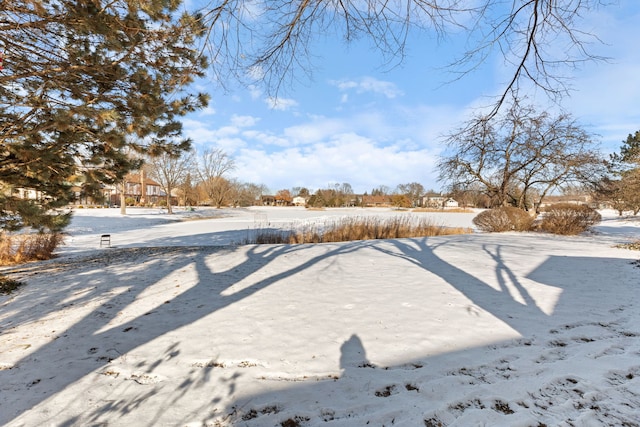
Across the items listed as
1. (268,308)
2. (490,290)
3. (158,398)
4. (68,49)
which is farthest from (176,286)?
(490,290)

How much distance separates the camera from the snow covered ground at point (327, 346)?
229cm

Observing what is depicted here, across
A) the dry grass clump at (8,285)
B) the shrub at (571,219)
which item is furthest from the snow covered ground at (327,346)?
the shrub at (571,219)

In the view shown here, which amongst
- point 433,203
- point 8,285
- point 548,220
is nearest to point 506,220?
point 548,220

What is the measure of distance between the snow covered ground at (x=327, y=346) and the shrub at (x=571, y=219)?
247 inches

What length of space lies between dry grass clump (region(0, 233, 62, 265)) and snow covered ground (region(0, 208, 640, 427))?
3.76 m

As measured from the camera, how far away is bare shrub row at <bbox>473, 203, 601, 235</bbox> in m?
11.9

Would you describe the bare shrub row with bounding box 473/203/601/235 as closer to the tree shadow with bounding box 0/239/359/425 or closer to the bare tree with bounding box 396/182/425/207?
the tree shadow with bounding box 0/239/359/425

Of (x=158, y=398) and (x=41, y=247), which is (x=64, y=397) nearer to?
→ (x=158, y=398)

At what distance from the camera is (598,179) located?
1270 centimetres

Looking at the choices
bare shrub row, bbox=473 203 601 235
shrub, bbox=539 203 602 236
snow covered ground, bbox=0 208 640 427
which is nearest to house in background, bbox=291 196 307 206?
bare shrub row, bbox=473 203 601 235

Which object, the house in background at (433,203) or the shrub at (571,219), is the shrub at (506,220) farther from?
the house in background at (433,203)

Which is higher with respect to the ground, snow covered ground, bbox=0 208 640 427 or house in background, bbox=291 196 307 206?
house in background, bbox=291 196 307 206

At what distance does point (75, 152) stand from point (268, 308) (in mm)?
4399

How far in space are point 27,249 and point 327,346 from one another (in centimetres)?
1154
